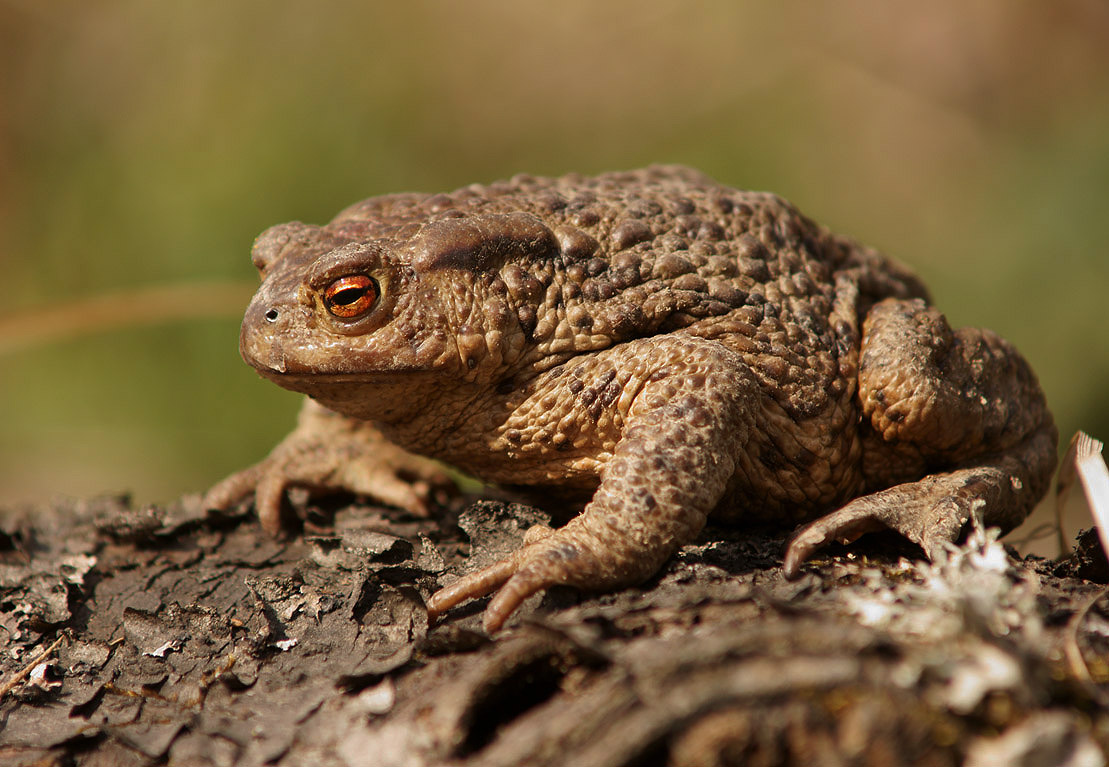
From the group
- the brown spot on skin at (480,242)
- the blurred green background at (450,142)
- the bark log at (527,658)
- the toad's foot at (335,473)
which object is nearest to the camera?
the bark log at (527,658)

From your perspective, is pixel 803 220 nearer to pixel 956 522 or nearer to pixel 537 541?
pixel 956 522

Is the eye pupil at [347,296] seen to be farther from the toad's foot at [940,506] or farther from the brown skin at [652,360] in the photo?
the toad's foot at [940,506]

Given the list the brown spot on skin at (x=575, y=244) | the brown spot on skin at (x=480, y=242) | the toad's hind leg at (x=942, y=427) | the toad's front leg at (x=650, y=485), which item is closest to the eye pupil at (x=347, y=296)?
the brown spot on skin at (x=480, y=242)

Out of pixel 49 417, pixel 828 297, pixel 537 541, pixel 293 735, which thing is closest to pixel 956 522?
pixel 828 297

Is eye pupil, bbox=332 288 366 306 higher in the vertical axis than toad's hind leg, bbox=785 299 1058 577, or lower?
higher

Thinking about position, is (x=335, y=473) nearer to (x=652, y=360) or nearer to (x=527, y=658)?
(x=652, y=360)

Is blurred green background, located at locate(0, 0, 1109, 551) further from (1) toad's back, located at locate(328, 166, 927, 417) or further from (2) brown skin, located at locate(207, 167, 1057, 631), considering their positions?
(1) toad's back, located at locate(328, 166, 927, 417)

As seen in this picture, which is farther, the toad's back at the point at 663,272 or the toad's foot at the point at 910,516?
the toad's back at the point at 663,272

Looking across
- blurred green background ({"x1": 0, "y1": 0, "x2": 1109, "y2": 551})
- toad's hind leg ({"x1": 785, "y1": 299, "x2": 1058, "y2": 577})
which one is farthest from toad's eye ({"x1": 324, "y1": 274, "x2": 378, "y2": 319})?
blurred green background ({"x1": 0, "y1": 0, "x2": 1109, "y2": 551})
